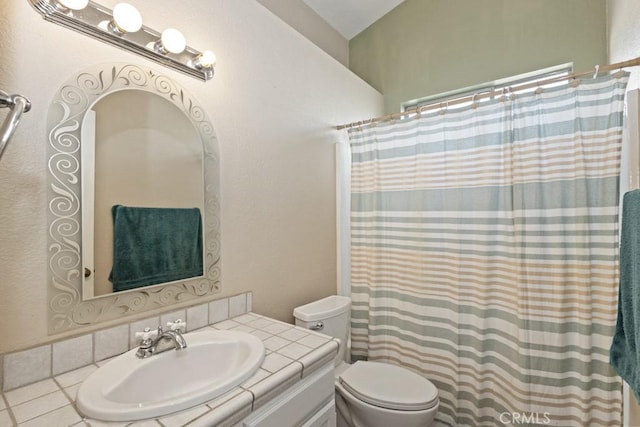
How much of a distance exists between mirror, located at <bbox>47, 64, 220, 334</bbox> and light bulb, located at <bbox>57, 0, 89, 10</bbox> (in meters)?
0.17

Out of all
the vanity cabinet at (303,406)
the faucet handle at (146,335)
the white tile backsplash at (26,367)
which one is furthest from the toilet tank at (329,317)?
the white tile backsplash at (26,367)

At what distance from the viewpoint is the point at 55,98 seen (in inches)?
36.6

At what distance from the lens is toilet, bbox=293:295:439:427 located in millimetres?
1392

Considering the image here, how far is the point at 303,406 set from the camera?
982 millimetres

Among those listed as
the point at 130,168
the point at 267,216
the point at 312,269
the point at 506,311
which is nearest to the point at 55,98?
the point at 130,168

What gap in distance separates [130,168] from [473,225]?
1720 millimetres

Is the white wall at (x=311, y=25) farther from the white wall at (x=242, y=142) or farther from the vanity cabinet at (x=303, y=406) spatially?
the vanity cabinet at (x=303, y=406)

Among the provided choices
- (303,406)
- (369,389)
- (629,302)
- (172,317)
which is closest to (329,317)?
(369,389)

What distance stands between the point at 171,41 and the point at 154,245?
0.80 metres

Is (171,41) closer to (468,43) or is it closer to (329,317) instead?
(329,317)

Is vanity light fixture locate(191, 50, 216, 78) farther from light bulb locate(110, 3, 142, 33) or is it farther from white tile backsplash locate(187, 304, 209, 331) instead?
white tile backsplash locate(187, 304, 209, 331)

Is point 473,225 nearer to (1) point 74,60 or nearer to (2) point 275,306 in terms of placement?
(2) point 275,306

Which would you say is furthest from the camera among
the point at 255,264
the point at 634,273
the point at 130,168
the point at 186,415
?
the point at 255,264

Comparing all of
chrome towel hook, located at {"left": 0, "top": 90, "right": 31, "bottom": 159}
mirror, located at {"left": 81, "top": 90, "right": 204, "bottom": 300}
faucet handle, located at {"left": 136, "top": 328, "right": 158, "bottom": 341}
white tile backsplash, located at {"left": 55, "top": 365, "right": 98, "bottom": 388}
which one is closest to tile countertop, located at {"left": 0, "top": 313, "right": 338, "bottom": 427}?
white tile backsplash, located at {"left": 55, "top": 365, "right": 98, "bottom": 388}
